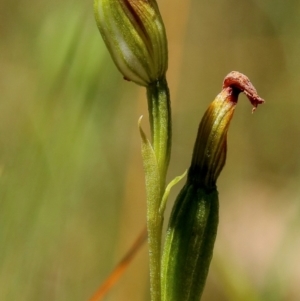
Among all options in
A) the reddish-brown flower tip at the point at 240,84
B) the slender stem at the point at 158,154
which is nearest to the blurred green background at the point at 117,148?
the slender stem at the point at 158,154

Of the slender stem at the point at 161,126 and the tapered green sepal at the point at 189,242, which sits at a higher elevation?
the slender stem at the point at 161,126

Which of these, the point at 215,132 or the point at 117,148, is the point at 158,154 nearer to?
the point at 215,132

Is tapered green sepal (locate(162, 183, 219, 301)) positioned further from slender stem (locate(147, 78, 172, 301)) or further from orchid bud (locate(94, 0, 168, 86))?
orchid bud (locate(94, 0, 168, 86))

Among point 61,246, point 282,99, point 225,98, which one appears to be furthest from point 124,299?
point 282,99

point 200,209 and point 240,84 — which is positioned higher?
point 240,84

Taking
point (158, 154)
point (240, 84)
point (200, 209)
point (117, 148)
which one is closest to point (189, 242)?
point (200, 209)

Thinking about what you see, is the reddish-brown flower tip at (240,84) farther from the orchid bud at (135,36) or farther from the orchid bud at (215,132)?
the orchid bud at (135,36)

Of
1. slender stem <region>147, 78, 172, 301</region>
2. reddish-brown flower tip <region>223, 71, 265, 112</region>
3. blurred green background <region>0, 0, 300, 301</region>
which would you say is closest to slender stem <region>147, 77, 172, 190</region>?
slender stem <region>147, 78, 172, 301</region>

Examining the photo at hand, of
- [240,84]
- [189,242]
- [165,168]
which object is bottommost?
[189,242]
